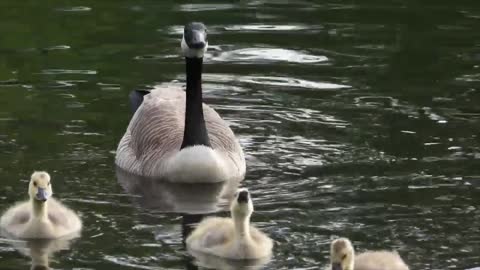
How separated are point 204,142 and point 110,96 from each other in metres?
2.39

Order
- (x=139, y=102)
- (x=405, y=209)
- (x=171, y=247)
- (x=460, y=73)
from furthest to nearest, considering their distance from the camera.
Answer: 1. (x=460, y=73)
2. (x=139, y=102)
3. (x=405, y=209)
4. (x=171, y=247)

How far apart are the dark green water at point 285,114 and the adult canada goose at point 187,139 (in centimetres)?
27

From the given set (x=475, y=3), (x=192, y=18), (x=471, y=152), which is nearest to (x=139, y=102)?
(x=471, y=152)

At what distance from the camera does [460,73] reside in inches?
684

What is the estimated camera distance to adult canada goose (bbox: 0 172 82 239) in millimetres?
12164

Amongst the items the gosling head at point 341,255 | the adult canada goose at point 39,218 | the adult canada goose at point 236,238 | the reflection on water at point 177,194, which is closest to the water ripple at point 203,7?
the reflection on water at point 177,194

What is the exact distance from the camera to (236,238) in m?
11.7

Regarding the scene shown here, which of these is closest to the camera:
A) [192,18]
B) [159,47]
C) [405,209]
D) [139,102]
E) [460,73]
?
[405,209]

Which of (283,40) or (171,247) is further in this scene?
(283,40)

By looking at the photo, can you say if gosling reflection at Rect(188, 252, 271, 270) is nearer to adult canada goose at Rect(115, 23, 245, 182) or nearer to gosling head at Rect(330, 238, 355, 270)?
gosling head at Rect(330, 238, 355, 270)

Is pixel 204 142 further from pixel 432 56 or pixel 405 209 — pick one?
pixel 432 56

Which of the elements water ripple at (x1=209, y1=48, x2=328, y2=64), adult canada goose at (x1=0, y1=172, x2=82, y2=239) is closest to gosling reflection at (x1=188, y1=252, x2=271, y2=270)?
adult canada goose at (x1=0, y1=172, x2=82, y2=239)

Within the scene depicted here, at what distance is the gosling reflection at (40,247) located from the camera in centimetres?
1176

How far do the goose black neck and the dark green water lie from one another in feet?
1.94
